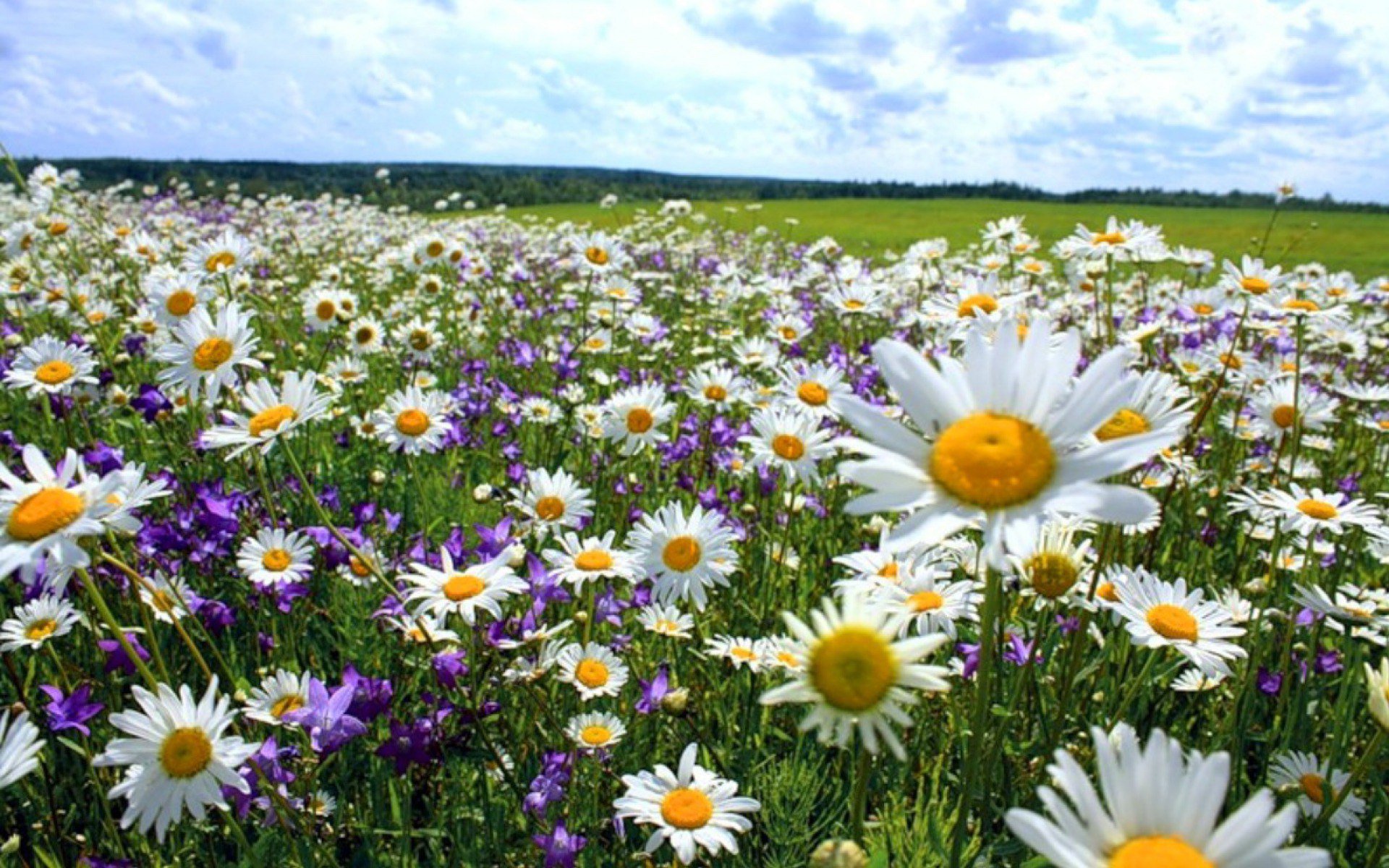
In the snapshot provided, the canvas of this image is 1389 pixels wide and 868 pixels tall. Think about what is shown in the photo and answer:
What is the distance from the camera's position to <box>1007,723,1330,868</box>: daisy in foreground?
89cm

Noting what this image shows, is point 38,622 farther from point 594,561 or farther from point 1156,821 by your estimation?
point 1156,821

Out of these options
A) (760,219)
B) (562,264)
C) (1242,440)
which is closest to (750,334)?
(562,264)

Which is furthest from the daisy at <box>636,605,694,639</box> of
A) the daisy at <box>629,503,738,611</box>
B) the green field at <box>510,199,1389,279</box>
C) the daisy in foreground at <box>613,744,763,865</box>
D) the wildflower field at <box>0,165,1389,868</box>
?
the green field at <box>510,199,1389,279</box>

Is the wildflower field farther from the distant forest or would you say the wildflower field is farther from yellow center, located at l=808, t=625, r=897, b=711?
the distant forest

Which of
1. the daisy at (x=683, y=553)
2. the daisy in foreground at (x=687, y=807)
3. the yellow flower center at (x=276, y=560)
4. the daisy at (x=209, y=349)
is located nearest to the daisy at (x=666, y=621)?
the daisy at (x=683, y=553)

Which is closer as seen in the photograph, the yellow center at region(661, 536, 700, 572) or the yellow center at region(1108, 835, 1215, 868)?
the yellow center at region(1108, 835, 1215, 868)

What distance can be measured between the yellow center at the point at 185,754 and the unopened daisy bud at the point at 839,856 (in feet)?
4.17

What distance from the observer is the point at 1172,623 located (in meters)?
2.03

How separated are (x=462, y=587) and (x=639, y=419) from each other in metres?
1.62

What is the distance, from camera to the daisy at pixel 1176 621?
1966mm

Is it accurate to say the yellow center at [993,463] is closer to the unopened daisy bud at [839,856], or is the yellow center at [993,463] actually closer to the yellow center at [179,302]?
the unopened daisy bud at [839,856]

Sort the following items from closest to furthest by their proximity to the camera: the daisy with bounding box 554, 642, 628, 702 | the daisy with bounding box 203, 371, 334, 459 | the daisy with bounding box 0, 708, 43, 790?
the daisy with bounding box 0, 708, 43, 790 → the daisy with bounding box 203, 371, 334, 459 → the daisy with bounding box 554, 642, 628, 702

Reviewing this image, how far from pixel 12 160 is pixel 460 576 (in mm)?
4067

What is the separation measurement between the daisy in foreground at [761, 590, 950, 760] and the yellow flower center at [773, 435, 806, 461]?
1.87 metres
